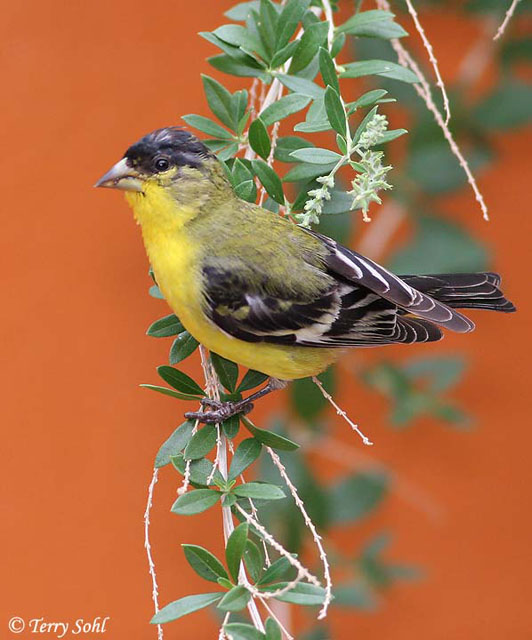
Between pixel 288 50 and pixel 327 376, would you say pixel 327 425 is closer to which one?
pixel 327 376

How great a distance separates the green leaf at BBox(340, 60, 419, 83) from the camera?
3.91ft

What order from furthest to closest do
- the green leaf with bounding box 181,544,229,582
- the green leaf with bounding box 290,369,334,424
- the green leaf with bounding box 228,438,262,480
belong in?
the green leaf with bounding box 290,369,334,424 < the green leaf with bounding box 228,438,262,480 < the green leaf with bounding box 181,544,229,582

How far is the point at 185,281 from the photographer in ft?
4.27

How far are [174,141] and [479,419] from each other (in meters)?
1.53

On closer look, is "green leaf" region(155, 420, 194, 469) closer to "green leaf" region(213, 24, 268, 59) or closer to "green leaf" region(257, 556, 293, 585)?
"green leaf" region(257, 556, 293, 585)

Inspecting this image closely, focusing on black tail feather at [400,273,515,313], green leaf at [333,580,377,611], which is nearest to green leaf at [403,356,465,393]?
green leaf at [333,580,377,611]

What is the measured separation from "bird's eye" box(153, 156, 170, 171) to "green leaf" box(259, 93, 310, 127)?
0.62ft

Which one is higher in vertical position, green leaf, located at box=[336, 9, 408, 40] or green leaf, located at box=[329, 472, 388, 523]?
green leaf, located at box=[336, 9, 408, 40]

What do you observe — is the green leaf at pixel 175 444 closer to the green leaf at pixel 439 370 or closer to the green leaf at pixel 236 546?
the green leaf at pixel 236 546

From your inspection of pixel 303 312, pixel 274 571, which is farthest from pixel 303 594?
pixel 303 312

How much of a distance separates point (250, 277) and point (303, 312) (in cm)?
10

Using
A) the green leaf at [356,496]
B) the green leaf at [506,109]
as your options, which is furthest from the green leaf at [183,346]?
the green leaf at [506,109]

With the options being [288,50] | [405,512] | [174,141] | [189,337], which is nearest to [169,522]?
[405,512]

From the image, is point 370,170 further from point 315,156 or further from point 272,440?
point 272,440
